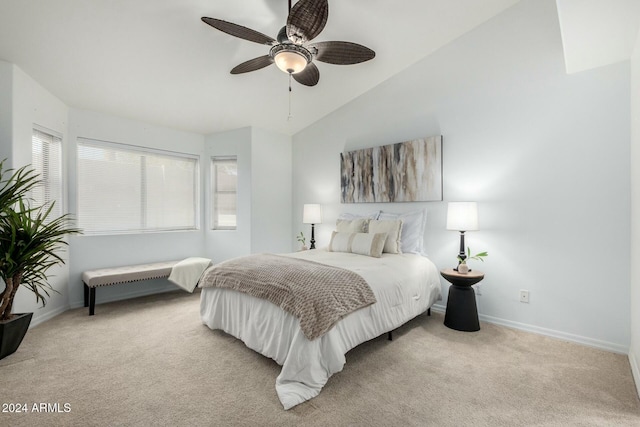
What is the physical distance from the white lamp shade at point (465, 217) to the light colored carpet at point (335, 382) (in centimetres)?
103

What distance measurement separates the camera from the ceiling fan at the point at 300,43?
1.99 metres

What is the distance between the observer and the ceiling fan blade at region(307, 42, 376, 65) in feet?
7.96

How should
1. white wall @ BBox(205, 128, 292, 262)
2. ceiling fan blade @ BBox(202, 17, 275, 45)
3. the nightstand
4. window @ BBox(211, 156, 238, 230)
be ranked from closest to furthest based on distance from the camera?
ceiling fan blade @ BBox(202, 17, 275, 45), the nightstand, white wall @ BBox(205, 128, 292, 262), window @ BBox(211, 156, 238, 230)

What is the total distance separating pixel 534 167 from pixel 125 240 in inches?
197

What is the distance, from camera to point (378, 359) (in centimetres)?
240

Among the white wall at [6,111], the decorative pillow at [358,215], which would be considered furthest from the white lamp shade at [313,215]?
the white wall at [6,111]

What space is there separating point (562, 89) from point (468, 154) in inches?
37.8

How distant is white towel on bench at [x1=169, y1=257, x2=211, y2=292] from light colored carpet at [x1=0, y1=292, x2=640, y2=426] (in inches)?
42.1

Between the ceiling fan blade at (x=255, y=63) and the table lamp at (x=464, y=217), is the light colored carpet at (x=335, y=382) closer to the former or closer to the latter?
the table lamp at (x=464, y=217)

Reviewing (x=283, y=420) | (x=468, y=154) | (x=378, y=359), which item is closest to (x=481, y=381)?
(x=378, y=359)

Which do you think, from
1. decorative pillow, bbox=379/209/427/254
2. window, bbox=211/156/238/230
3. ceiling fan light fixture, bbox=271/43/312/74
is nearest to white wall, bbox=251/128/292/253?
window, bbox=211/156/238/230

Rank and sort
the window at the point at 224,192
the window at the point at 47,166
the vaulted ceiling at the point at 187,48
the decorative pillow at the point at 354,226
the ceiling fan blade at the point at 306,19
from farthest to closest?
the window at the point at 224,192, the decorative pillow at the point at 354,226, the window at the point at 47,166, the vaulted ceiling at the point at 187,48, the ceiling fan blade at the point at 306,19

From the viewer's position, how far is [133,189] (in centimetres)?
432

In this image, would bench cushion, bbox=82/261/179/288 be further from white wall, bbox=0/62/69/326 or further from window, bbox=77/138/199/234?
window, bbox=77/138/199/234
